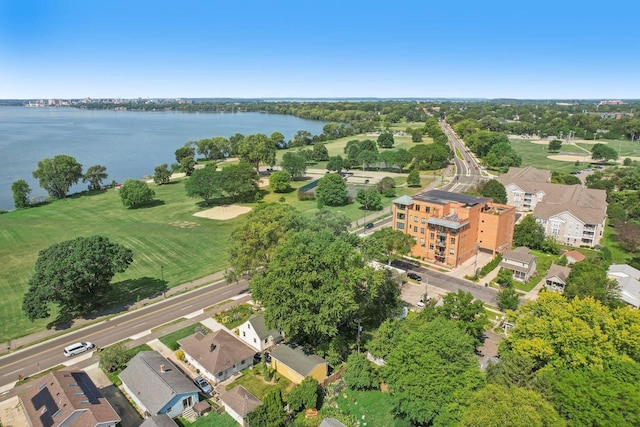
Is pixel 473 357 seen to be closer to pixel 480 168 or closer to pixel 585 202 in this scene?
pixel 585 202

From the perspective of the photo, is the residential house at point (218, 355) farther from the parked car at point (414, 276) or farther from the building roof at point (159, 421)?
the parked car at point (414, 276)

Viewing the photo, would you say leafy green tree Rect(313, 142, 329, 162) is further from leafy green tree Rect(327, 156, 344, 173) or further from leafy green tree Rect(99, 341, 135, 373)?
leafy green tree Rect(99, 341, 135, 373)

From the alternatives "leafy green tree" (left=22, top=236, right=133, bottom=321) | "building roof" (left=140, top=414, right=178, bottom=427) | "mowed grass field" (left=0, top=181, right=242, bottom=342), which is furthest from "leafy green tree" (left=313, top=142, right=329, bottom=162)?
"building roof" (left=140, top=414, right=178, bottom=427)

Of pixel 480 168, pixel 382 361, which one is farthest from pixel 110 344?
pixel 480 168

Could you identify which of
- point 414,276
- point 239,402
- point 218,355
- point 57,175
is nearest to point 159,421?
point 239,402

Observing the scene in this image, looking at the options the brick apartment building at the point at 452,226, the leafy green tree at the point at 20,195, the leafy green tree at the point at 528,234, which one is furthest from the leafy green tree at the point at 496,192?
the leafy green tree at the point at 20,195

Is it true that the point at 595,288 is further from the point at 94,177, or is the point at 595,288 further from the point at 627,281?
the point at 94,177

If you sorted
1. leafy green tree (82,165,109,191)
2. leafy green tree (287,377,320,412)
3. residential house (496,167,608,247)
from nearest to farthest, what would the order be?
leafy green tree (287,377,320,412) → residential house (496,167,608,247) → leafy green tree (82,165,109,191)
